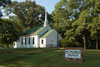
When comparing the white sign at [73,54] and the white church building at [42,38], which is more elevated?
the white church building at [42,38]

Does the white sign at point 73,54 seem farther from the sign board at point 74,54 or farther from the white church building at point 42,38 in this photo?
the white church building at point 42,38

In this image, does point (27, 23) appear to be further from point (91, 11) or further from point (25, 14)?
point (91, 11)

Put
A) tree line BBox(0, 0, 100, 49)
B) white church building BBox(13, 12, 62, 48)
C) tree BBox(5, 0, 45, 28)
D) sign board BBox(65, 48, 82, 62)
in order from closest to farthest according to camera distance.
A: sign board BBox(65, 48, 82, 62)
tree line BBox(0, 0, 100, 49)
white church building BBox(13, 12, 62, 48)
tree BBox(5, 0, 45, 28)

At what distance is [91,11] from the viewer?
3688cm

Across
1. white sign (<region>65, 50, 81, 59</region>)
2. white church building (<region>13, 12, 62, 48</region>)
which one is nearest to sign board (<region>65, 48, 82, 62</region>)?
white sign (<region>65, 50, 81, 59</region>)

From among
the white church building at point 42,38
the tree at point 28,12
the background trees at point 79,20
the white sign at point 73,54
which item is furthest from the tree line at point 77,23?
the white sign at point 73,54

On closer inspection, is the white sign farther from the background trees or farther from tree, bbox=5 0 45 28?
tree, bbox=5 0 45 28

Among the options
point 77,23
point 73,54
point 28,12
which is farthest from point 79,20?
point 28,12

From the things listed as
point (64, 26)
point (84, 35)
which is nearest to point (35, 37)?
point (64, 26)

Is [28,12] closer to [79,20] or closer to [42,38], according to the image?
[42,38]

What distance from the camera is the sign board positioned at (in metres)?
13.9

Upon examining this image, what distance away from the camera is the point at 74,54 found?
1420 centimetres

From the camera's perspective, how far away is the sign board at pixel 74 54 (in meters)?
13.9

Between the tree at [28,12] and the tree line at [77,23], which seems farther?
the tree at [28,12]
